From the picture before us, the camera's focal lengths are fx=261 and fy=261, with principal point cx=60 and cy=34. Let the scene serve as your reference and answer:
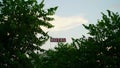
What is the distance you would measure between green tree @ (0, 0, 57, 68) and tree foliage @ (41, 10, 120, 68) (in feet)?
7.01

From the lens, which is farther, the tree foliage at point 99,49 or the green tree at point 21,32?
the tree foliage at point 99,49

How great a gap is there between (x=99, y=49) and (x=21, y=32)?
21.4 feet

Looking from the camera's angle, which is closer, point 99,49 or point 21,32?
point 21,32

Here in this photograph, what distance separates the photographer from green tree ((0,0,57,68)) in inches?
610

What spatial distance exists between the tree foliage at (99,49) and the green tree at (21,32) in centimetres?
214

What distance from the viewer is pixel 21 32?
15922 millimetres

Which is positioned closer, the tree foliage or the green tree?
the green tree

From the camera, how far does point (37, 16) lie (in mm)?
17062

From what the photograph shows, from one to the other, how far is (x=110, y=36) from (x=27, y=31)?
6877mm

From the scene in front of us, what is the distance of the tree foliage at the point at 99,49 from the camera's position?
19.0m

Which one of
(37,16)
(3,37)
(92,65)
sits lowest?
(92,65)

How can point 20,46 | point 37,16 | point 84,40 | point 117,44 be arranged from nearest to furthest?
point 20,46, point 37,16, point 117,44, point 84,40

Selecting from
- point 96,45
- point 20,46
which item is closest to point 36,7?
point 20,46

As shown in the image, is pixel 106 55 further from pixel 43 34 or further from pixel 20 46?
pixel 20 46
